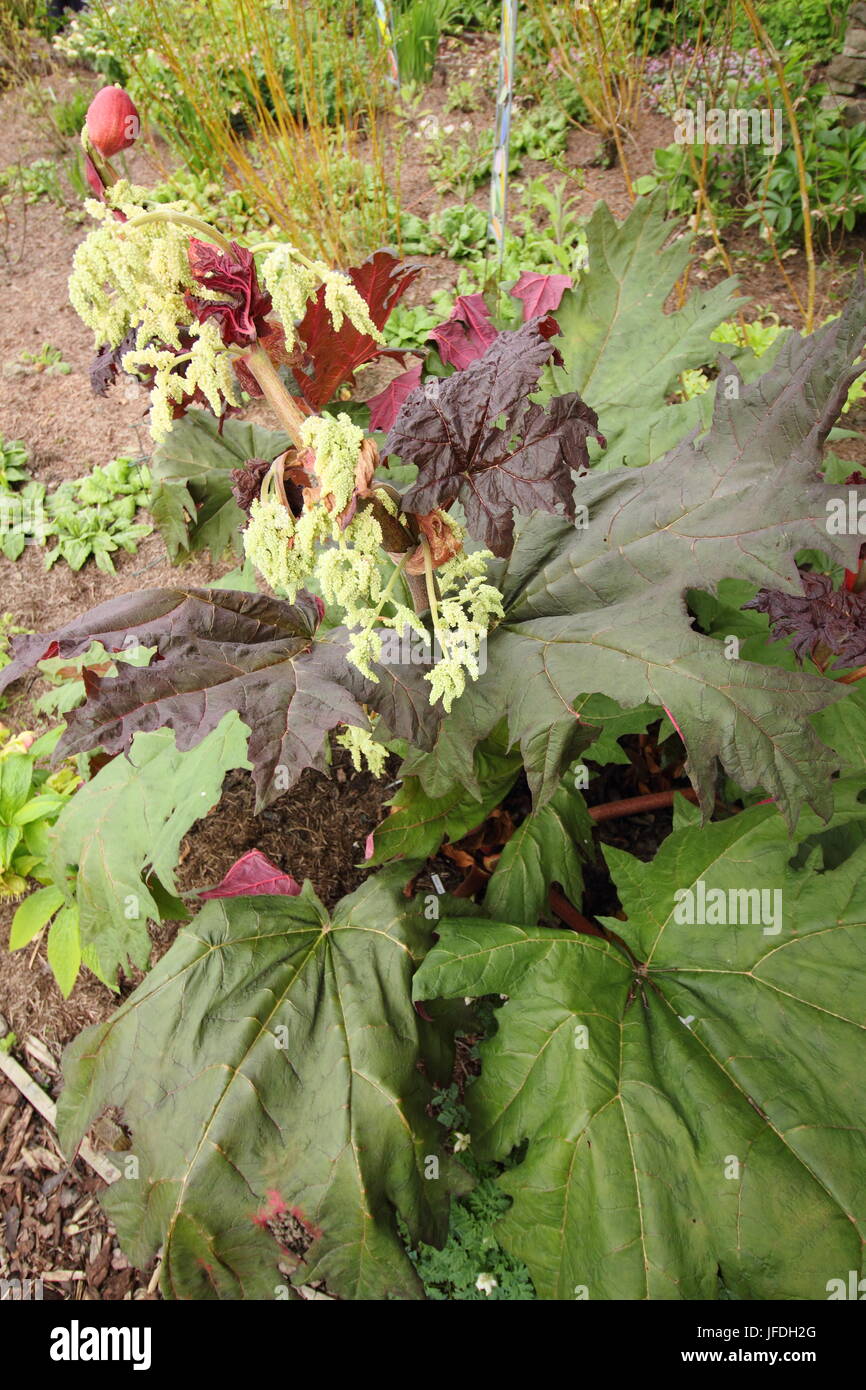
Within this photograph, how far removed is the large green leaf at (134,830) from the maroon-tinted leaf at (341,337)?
22.3 inches

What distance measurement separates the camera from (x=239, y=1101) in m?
1.35

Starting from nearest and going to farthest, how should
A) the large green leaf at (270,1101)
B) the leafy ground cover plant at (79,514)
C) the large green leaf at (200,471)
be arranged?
1. the large green leaf at (270,1101)
2. the large green leaf at (200,471)
3. the leafy ground cover plant at (79,514)

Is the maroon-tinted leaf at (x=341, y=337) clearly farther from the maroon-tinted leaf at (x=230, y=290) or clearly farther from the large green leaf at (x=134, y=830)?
the large green leaf at (x=134, y=830)

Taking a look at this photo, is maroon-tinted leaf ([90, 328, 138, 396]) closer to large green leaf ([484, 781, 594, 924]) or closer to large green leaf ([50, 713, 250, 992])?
large green leaf ([50, 713, 250, 992])

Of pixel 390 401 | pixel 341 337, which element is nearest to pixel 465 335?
pixel 390 401

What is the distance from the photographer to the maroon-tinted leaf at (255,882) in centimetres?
165

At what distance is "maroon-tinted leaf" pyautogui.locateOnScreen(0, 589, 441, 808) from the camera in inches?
42.6

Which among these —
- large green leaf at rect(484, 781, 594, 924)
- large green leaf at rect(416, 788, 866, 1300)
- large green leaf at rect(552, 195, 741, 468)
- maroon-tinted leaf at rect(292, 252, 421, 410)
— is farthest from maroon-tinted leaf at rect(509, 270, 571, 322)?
large green leaf at rect(416, 788, 866, 1300)

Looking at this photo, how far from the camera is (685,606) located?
3.89ft

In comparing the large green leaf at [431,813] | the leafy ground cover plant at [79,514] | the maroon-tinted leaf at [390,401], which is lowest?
the large green leaf at [431,813]

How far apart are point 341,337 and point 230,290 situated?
0.89ft

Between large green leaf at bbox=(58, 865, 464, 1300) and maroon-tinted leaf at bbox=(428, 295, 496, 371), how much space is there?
3.26 ft

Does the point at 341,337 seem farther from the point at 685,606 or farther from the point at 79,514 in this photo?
the point at 79,514

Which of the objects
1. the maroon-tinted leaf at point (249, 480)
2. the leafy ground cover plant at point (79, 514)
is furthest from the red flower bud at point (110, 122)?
the leafy ground cover plant at point (79, 514)
